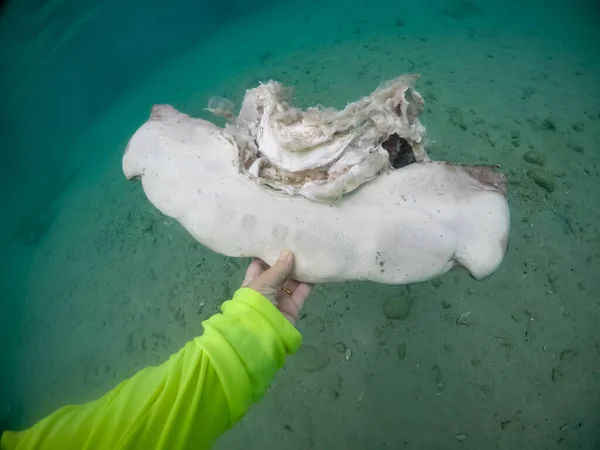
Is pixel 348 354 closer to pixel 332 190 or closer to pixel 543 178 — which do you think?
pixel 332 190

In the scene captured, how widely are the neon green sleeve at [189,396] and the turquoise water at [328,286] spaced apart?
72 centimetres

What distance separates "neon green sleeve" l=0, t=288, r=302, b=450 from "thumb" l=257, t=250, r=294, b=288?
0.10m

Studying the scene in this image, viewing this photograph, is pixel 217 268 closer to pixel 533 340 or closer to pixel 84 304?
pixel 84 304

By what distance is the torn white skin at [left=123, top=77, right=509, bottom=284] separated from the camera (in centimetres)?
111

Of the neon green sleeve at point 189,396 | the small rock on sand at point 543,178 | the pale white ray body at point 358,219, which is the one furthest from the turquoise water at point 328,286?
the neon green sleeve at point 189,396

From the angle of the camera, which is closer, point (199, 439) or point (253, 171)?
point (199, 439)

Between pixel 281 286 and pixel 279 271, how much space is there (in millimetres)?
93

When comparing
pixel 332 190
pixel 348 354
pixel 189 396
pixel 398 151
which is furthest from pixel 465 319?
pixel 189 396

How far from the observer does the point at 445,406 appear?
4.80 feet

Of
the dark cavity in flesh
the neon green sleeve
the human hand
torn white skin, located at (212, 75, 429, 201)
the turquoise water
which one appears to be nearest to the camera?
the neon green sleeve

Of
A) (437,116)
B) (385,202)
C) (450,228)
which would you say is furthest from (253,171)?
(437,116)

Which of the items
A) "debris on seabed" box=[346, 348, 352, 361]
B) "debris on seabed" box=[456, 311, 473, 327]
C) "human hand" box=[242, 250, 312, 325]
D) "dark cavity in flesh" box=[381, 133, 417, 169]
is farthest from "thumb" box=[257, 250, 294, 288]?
"debris on seabed" box=[456, 311, 473, 327]

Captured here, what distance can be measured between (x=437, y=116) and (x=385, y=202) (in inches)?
44.3

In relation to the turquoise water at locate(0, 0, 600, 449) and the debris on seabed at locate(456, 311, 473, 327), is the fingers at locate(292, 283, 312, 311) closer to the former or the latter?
the turquoise water at locate(0, 0, 600, 449)
